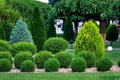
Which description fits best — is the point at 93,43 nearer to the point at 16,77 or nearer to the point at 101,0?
the point at 16,77

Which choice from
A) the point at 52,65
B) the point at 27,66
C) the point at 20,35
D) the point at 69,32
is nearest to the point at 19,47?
the point at 27,66

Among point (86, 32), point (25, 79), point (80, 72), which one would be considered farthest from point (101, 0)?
point (25, 79)

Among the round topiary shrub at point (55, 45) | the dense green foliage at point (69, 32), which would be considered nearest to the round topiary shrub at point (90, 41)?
the round topiary shrub at point (55, 45)

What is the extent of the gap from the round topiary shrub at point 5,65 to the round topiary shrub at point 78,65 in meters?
1.99

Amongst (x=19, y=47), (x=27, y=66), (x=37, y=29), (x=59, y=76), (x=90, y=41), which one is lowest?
(x=59, y=76)

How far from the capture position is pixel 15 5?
2883 cm

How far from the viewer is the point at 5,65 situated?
11797 millimetres

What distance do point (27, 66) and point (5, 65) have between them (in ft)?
2.30

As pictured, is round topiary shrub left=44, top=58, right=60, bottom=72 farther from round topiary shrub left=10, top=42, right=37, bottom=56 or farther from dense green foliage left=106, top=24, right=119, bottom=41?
dense green foliage left=106, top=24, right=119, bottom=41

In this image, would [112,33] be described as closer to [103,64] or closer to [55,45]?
[55,45]

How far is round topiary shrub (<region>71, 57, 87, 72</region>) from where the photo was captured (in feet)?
38.9

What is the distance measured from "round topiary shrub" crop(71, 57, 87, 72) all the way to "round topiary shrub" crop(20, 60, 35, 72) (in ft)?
4.17

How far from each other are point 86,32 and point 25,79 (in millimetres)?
4342

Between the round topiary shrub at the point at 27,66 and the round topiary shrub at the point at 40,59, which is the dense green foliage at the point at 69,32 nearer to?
the round topiary shrub at the point at 40,59
